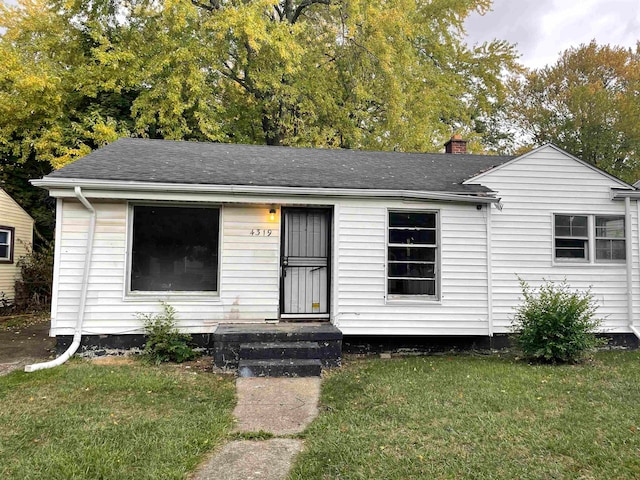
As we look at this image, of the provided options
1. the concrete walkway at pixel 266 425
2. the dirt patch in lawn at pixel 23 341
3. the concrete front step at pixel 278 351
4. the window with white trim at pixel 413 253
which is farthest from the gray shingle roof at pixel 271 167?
the concrete walkway at pixel 266 425

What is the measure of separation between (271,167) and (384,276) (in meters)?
2.89

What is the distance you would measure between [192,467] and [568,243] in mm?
7161

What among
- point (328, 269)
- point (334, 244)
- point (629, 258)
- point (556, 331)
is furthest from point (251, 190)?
point (629, 258)

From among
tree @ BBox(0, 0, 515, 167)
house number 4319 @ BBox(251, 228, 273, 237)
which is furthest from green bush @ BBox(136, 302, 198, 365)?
tree @ BBox(0, 0, 515, 167)

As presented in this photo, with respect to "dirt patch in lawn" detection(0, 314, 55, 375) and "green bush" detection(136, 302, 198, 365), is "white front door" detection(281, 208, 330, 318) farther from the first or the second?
"dirt patch in lawn" detection(0, 314, 55, 375)

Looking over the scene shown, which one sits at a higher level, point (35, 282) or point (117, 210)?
point (117, 210)

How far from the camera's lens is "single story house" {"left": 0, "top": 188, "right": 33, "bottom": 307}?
1176 centimetres

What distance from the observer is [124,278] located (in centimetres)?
672

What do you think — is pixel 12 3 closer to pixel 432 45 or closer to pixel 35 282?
pixel 35 282

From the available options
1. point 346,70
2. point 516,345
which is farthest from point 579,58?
point 516,345

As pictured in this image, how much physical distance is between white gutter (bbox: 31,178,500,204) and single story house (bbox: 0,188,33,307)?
23.5 ft

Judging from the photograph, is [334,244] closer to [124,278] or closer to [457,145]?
[124,278]

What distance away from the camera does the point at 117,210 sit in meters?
6.77

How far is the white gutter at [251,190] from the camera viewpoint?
631cm
